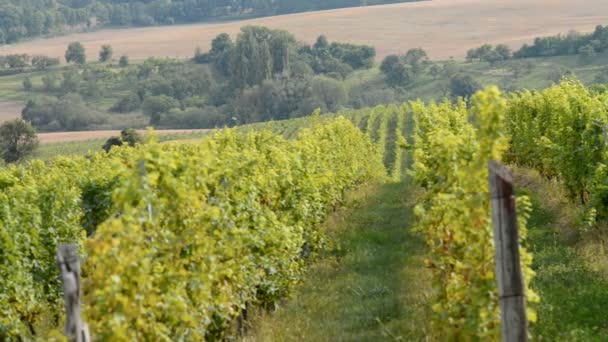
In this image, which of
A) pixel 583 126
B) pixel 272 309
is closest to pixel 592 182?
pixel 583 126

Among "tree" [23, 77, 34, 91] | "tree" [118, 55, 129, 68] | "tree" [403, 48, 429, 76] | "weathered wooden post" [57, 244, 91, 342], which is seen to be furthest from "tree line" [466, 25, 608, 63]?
"weathered wooden post" [57, 244, 91, 342]

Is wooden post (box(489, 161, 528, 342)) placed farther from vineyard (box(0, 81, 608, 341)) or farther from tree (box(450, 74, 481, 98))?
tree (box(450, 74, 481, 98))

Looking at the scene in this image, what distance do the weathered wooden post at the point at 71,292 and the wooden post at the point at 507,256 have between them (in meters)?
3.01

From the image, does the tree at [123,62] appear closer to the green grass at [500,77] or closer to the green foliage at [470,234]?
the green grass at [500,77]

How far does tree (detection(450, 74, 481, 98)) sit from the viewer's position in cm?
9294

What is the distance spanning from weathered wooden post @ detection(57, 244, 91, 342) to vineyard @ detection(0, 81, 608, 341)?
15 centimetres

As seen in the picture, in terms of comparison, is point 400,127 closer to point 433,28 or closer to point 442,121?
point 442,121

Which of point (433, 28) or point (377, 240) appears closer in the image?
point (377, 240)

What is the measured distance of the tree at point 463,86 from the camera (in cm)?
9294

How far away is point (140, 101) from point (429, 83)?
3318 cm

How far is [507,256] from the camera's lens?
23.6 feet

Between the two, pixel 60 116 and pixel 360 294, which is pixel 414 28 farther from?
pixel 360 294

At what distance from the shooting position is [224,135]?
19516mm

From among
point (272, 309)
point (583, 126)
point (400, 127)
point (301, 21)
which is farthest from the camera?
point (301, 21)
